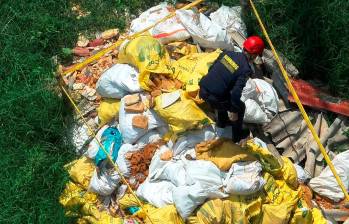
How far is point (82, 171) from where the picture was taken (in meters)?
5.49

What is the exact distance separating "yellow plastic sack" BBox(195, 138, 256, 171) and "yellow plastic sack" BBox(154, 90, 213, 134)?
0.69ft

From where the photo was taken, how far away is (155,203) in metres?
4.96

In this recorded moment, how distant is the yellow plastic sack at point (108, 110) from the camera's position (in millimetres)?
5527

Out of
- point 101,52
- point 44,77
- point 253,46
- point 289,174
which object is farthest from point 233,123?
point 44,77

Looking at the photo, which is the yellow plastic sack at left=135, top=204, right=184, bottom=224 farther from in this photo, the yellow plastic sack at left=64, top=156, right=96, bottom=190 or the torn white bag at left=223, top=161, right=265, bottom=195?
the yellow plastic sack at left=64, top=156, right=96, bottom=190

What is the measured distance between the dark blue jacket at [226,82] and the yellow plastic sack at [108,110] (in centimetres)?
117

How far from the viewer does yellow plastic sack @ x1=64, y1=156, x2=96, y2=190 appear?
5480mm

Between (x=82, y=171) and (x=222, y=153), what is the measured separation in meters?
1.57

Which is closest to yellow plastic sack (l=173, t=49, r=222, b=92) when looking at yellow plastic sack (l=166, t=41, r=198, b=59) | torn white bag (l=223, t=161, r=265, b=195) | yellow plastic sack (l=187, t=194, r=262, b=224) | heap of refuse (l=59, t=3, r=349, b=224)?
heap of refuse (l=59, t=3, r=349, b=224)

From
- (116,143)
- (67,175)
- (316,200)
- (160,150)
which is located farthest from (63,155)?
(316,200)

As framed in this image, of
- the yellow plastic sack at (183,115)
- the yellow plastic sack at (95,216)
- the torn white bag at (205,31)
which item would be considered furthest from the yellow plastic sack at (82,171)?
the torn white bag at (205,31)

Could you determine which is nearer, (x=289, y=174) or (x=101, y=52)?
(x=289, y=174)

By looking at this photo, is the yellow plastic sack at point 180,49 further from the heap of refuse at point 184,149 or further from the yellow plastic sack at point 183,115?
the yellow plastic sack at point 183,115

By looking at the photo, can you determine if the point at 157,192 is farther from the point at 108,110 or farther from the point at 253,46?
the point at 253,46
